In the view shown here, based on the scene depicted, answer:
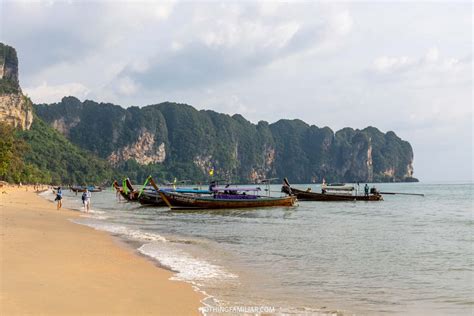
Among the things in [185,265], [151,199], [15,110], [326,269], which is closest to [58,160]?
[15,110]

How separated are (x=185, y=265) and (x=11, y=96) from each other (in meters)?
125

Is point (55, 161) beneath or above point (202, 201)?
above

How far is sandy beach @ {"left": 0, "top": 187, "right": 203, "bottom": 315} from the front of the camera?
218 inches

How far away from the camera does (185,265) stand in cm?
995

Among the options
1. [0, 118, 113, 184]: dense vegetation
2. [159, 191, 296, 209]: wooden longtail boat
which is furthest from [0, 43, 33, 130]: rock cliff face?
[159, 191, 296, 209]: wooden longtail boat

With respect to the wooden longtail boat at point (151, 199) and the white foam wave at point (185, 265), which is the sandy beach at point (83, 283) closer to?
the white foam wave at point (185, 265)

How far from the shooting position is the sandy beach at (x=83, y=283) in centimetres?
553

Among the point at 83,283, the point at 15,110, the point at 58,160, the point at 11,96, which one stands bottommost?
the point at 83,283

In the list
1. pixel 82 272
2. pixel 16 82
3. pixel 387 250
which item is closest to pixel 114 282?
pixel 82 272

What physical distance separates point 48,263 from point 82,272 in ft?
3.05

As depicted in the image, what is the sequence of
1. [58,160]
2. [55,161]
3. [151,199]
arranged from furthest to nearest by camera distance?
[58,160] < [55,161] < [151,199]

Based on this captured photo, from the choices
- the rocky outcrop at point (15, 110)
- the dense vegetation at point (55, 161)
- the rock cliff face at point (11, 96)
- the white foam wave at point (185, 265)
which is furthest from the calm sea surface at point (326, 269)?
the rock cliff face at point (11, 96)

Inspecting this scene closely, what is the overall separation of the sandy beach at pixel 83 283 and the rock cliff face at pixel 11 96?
11796 cm

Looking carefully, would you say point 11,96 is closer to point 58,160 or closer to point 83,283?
point 58,160
